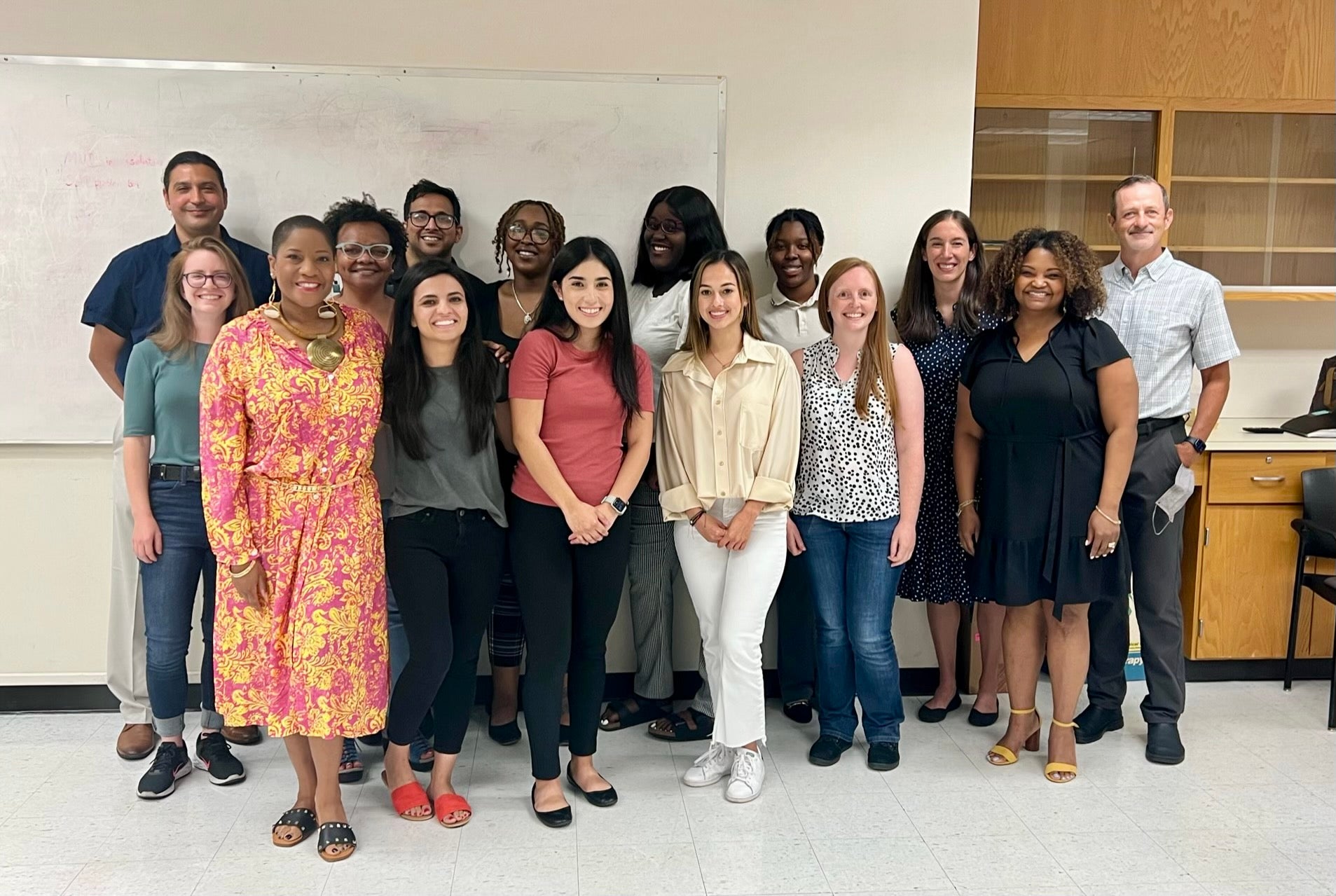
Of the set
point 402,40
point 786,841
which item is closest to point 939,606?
point 786,841

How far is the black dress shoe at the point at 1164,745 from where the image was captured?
9.95 ft

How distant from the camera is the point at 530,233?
294cm

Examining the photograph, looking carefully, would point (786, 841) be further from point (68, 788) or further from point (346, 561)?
point (68, 788)

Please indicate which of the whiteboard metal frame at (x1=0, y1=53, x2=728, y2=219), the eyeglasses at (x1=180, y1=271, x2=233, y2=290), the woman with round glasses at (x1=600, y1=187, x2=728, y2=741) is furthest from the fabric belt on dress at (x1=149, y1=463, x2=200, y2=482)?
the whiteboard metal frame at (x1=0, y1=53, x2=728, y2=219)

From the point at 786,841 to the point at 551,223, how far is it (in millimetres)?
1833

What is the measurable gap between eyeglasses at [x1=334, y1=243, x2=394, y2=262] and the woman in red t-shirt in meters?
0.64

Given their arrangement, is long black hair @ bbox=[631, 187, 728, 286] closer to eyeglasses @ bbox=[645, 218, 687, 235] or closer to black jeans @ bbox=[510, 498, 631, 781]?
eyeglasses @ bbox=[645, 218, 687, 235]

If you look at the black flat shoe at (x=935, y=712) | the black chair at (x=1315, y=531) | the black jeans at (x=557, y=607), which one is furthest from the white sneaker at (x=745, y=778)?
the black chair at (x=1315, y=531)

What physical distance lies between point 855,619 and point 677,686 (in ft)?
2.79

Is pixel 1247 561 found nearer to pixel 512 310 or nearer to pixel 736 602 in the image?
pixel 736 602

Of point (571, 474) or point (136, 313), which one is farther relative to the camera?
point (136, 313)

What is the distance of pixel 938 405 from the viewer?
3.13m

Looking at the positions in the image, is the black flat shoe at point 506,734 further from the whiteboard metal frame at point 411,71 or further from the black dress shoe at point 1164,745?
the black dress shoe at point 1164,745

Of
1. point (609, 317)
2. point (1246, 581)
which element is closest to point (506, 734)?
point (609, 317)
